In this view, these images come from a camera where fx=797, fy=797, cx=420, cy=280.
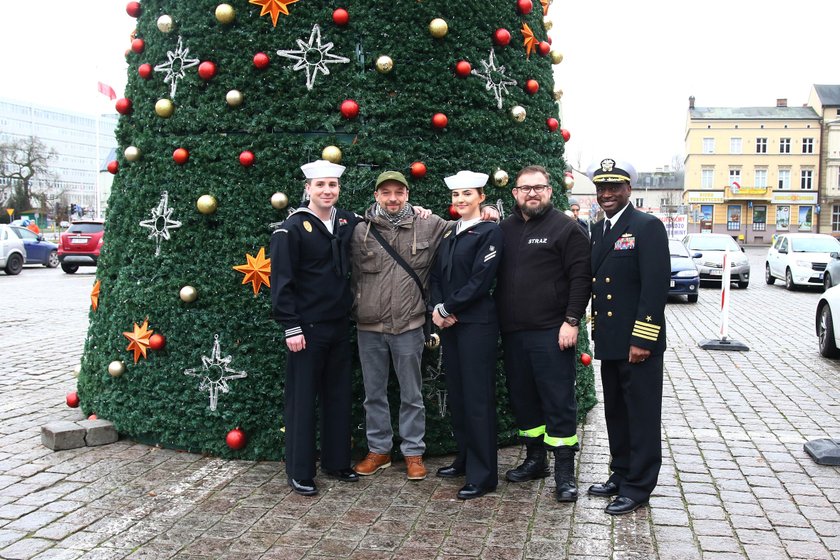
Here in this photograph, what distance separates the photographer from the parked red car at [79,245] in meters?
27.4

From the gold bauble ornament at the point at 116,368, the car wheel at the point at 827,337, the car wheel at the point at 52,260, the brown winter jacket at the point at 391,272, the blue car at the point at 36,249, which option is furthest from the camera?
the car wheel at the point at 52,260

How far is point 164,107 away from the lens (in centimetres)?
602

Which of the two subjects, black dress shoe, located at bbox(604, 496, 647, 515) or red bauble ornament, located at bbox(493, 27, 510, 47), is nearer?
black dress shoe, located at bbox(604, 496, 647, 515)

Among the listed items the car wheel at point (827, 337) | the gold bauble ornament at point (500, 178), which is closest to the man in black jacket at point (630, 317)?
the gold bauble ornament at point (500, 178)

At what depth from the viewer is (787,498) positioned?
524 centimetres

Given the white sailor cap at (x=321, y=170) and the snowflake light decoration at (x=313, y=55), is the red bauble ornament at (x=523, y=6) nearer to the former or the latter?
the snowflake light decoration at (x=313, y=55)

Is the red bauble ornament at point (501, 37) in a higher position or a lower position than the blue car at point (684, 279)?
higher

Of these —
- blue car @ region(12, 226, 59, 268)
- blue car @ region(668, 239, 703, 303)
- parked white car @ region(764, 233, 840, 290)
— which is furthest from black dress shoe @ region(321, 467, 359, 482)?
blue car @ region(12, 226, 59, 268)

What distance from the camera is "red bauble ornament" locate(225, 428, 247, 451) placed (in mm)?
5844

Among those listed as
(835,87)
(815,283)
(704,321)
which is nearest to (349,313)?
(704,321)

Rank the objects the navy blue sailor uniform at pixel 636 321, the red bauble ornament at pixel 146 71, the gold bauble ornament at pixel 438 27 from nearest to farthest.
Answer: the navy blue sailor uniform at pixel 636 321
the gold bauble ornament at pixel 438 27
the red bauble ornament at pixel 146 71

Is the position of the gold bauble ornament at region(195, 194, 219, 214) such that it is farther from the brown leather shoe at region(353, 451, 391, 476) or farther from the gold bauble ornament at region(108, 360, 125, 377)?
the brown leather shoe at region(353, 451, 391, 476)

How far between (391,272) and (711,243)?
20.2 meters

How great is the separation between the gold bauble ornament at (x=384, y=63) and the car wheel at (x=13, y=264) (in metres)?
25.6
